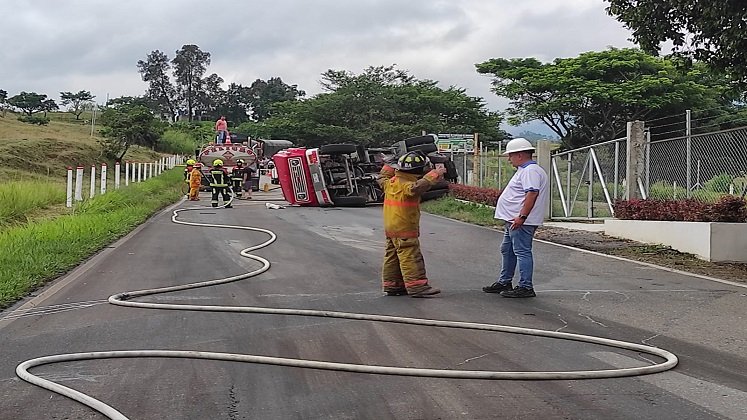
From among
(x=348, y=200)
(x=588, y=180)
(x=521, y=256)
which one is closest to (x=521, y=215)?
(x=521, y=256)

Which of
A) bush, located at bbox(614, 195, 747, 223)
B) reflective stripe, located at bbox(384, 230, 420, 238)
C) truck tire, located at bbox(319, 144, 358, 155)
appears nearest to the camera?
reflective stripe, located at bbox(384, 230, 420, 238)

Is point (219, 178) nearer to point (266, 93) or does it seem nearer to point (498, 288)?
point (498, 288)

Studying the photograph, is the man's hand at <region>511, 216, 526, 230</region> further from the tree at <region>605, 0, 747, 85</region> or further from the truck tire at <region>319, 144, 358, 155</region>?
the truck tire at <region>319, 144, 358, 155</region>

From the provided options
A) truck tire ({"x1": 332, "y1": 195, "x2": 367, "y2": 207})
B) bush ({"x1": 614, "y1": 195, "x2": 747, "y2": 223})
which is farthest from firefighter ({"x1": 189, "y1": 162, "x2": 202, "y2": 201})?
bush ({"x1": 614, "y1": 195, "x2": 747, "y2": 223})

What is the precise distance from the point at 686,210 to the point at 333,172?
14024 millimetres

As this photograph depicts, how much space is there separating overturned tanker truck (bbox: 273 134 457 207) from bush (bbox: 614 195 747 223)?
976cm

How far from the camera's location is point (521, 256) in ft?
28.7

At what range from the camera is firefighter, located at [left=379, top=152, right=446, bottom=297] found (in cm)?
865

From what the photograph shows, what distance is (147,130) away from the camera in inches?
1822

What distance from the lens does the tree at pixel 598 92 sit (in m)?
35.9

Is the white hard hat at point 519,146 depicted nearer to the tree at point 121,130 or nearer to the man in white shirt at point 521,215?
the man in white shirt at point 521,215

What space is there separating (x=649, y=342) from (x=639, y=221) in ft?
27.9

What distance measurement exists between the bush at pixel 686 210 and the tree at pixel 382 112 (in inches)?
1298

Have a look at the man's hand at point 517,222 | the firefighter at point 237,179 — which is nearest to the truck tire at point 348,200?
the firefighter at point 237,179
